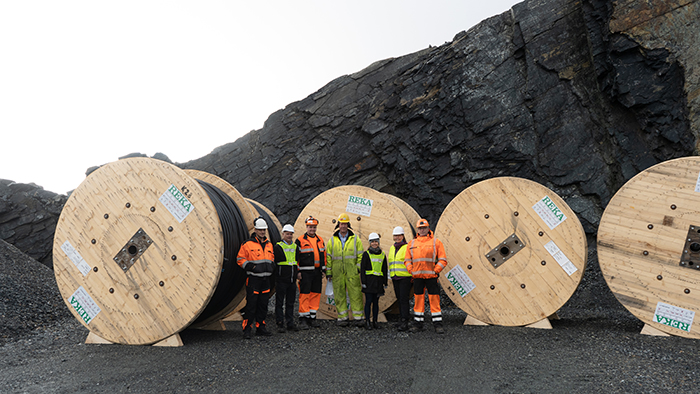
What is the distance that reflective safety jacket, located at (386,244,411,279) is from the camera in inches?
251

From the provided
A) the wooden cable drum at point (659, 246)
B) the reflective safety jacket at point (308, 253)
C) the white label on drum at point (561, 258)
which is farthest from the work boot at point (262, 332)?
the wooden cable drum at point (659, 246)

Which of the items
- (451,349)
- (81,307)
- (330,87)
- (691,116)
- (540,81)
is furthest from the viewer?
(330,87)

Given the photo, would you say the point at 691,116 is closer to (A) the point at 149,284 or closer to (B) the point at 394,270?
(B) the point at 394,270

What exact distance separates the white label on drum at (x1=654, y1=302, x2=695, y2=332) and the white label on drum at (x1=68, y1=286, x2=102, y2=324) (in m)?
7.13

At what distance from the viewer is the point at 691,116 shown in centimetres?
988

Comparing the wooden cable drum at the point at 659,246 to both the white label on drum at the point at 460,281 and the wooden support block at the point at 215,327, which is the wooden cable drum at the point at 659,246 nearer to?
the white label on drum at the point at 460,281

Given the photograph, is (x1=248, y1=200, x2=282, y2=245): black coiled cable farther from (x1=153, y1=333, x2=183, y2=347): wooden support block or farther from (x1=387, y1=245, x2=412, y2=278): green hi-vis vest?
(x1=153, y1=333, x2=183, y2=347): wooden support block

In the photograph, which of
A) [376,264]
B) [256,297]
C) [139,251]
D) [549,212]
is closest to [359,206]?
[376,264]

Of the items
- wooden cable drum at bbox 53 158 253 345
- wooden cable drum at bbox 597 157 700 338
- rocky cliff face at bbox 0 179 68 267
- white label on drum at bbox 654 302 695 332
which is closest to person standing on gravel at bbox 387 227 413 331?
wooden cable drum at bbox 53 158 253 345

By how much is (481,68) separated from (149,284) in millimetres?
10325

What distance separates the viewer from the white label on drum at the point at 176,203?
5.38 metres

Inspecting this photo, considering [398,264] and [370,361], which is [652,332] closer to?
[398,264]

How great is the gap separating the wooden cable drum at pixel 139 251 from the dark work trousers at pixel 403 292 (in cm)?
249

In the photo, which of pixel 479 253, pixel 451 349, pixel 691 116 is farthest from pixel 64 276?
pixel 691 116
